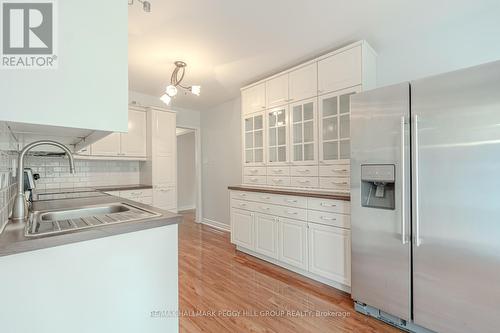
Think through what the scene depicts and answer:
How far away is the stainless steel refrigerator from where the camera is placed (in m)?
Answer: 1.46

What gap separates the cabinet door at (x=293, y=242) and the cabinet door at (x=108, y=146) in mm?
2945

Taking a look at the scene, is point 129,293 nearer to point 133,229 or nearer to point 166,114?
point 133,229

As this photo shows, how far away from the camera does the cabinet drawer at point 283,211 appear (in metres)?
2.61

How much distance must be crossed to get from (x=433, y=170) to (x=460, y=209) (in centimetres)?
29

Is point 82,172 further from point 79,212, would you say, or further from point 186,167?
point 186,167

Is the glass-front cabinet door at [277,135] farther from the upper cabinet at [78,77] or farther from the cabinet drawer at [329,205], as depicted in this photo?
the upper cabinet at [78,77]

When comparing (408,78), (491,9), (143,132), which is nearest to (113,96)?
(408,78)

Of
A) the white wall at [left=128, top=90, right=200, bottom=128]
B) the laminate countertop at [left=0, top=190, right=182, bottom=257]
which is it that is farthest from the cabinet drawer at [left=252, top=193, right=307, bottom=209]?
the white wall at [left=128, top=90, right=200, bottom=128]

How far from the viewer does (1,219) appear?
3.35 ft

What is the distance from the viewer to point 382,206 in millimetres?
1914

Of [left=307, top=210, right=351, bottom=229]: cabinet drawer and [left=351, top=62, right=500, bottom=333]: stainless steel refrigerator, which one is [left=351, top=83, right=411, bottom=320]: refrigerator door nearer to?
[left=351, top=62, right=500, bottom=333]: stainless steel refrigerator

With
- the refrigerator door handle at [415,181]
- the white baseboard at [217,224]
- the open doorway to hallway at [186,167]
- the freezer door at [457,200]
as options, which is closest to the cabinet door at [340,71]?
the freezer door at [457,200]

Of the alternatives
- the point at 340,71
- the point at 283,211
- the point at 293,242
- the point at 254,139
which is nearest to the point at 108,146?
the point at 254,139

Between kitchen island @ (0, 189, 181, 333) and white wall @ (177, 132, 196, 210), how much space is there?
5713 mm
